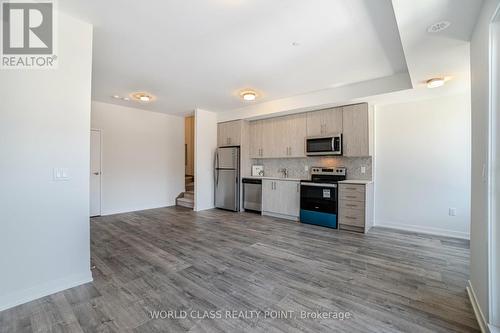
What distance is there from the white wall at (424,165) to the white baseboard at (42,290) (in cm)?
480

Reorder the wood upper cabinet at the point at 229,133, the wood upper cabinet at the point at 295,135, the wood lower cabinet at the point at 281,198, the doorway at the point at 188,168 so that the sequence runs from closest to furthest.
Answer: the wood lower cabinet at the point at 281,198, the wood upper cabinet at the point at 295,135, the wood upper cabinet at the point at 229,133, the doorway at the point at 188,168

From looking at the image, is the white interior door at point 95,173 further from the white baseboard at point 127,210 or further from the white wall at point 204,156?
the white wall at point 204,156

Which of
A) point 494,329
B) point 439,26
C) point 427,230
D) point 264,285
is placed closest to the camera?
point 494,329

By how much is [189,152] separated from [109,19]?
5.89 m

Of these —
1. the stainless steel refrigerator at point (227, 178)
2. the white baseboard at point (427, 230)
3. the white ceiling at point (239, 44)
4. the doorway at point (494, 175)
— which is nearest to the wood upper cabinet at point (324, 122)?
the white ceiling at point (239, 44)

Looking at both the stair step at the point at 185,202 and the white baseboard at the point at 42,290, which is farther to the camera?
the stair step at the point at 185,202

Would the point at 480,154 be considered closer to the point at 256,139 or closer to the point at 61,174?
the point at 61,174

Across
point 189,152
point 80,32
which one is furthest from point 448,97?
point 189,152

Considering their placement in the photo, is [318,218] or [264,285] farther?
[318,218]

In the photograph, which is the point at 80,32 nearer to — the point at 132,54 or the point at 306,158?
the point at 132,54

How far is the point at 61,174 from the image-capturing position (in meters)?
2.18

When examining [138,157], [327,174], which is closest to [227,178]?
[138,157]

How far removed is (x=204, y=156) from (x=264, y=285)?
4220 millimetres

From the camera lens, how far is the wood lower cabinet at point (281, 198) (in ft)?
16.1
